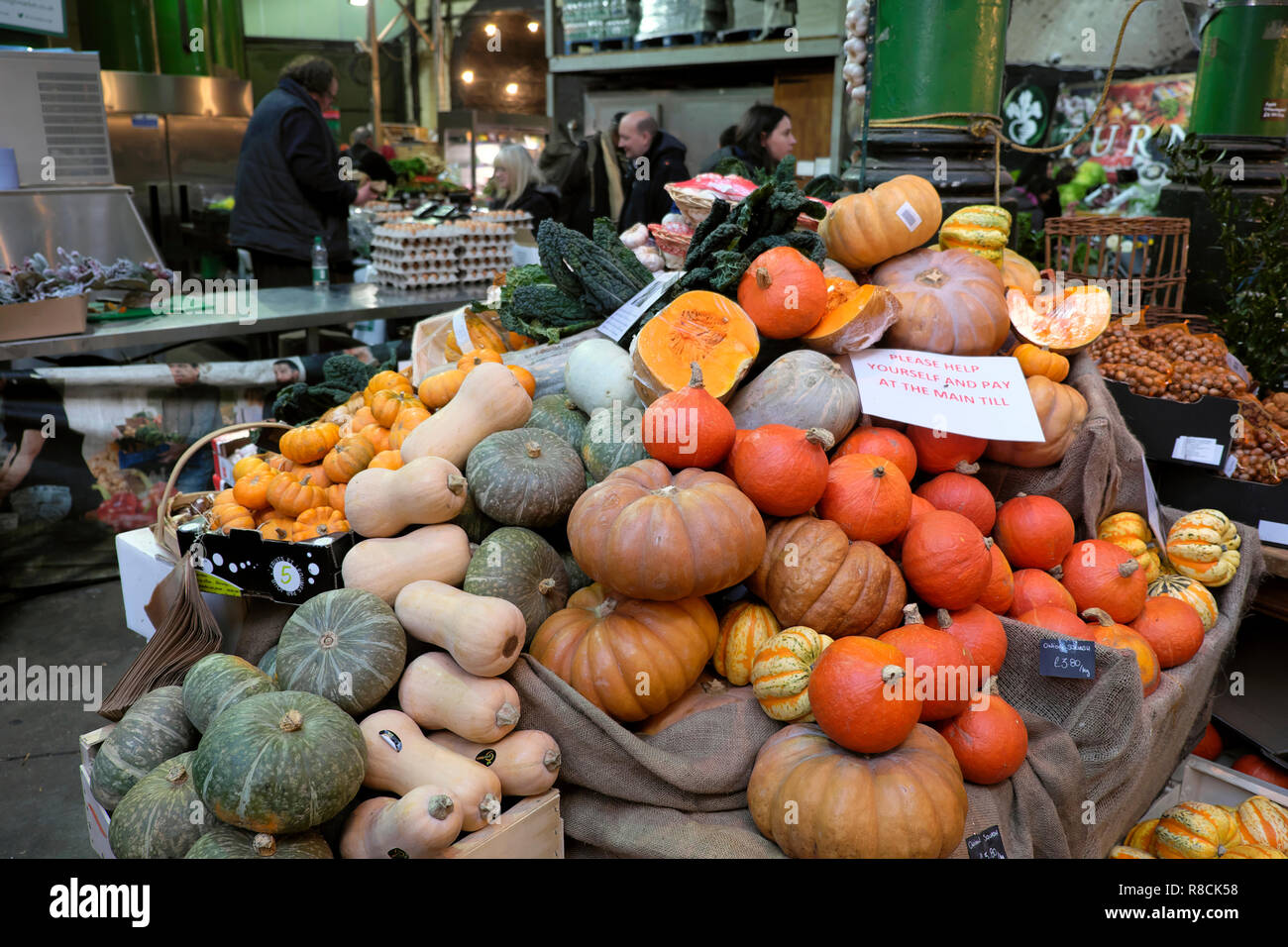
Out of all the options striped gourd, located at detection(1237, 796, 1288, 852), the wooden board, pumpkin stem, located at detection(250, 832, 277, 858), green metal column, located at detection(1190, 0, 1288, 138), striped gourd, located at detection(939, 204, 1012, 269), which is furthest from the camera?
green metal column, located at detection(1190, 0, 1288, 138)

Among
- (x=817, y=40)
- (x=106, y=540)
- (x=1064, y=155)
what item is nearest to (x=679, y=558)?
(x=106, y=540)

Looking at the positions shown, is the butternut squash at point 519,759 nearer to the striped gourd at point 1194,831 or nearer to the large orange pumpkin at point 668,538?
the large orange pumpkin at point 668,538

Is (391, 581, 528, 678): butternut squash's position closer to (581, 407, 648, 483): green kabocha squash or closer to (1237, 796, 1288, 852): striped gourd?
(581, 407, 648, 483): green kabocha squash

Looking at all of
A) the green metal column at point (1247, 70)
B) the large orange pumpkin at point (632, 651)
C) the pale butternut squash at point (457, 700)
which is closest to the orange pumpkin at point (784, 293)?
the large orange pumpkin at point (632, 651)

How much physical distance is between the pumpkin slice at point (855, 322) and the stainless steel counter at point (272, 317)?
353 cm

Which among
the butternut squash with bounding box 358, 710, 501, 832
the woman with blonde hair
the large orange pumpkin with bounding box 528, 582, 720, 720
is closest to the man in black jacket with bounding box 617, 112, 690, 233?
the woman with blonde hair

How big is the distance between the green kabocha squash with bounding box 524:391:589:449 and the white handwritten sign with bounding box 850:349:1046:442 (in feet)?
2.37

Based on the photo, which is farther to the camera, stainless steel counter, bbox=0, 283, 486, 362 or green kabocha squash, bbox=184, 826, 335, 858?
stainless steel counter, bbox=0, 283, 486, 362

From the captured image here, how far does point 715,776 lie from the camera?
1.62 m

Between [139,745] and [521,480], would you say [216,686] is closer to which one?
[139,745]

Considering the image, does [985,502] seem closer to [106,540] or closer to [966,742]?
[966,742]

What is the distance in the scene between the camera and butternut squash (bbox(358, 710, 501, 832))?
56.2 inches

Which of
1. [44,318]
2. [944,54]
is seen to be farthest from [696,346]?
[44,318]
